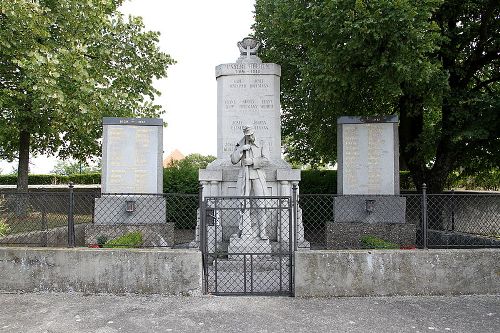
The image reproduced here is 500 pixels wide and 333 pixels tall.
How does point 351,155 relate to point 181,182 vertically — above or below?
above

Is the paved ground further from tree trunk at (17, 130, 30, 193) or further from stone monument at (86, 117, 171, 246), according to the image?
tree trunk at (17, 130, 30, 193)

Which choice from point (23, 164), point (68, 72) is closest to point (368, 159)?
point (68, 72)

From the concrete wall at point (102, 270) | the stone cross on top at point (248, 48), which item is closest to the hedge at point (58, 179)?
the stone cross on top at point (248, 48)

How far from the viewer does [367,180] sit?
10.2m

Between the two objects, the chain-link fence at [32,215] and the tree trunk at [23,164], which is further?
the tree trunk at [23,164]

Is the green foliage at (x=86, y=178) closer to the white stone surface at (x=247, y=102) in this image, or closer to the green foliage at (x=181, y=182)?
the green foliage at (x=181, y=182)

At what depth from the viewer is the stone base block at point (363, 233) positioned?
9.86m

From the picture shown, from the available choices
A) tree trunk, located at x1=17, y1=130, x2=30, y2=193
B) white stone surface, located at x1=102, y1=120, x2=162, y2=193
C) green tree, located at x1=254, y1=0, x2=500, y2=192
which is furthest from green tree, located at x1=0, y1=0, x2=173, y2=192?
green tree, located at x1=254, y1=0, x2=500, y2=192

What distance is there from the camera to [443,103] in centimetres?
1099

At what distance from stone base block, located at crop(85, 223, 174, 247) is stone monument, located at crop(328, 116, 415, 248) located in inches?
159

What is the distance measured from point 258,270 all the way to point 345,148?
4.47 m

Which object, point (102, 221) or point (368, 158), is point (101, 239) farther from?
point (368, 158)

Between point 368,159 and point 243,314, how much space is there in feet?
20.4

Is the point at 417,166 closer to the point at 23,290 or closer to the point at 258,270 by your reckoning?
the point at 258,270
